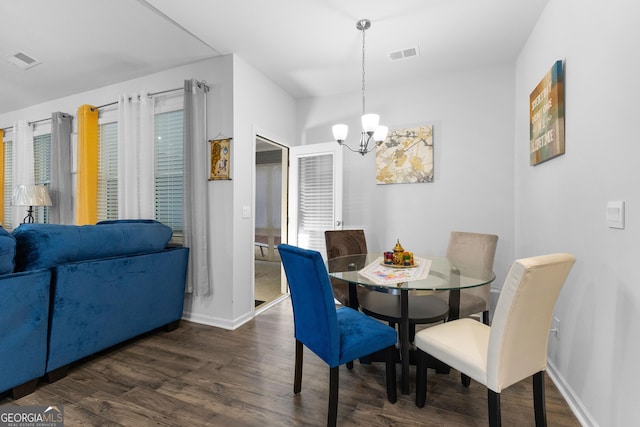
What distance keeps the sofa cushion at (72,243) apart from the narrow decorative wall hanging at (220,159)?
0.81m

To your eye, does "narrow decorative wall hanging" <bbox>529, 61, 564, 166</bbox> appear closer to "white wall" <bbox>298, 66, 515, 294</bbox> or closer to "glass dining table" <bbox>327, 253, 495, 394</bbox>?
"white wall" <bbox>298, 66, 515, 294</bbox>

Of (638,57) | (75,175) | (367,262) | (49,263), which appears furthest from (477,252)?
(75,175)

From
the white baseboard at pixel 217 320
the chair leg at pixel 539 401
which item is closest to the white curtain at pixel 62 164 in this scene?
the white baseboard at pixel 217 320

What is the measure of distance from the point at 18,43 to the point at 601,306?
5.01 metres

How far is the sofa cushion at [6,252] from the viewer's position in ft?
5.40

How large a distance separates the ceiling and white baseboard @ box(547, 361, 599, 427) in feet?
8.90

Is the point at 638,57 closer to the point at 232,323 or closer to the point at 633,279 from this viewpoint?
the point at 633,279

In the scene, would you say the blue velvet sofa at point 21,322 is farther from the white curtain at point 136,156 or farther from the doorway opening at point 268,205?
the doorway opening at point 268,205

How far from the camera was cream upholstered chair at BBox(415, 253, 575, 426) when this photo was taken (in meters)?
1.20

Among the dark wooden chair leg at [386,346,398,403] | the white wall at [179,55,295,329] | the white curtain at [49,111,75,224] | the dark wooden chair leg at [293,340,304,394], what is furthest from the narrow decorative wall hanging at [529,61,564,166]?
the white curtain at [49,111,75,224]

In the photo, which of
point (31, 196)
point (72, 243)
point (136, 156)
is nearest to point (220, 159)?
point (136, 156)

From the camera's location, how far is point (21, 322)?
5.65 ft

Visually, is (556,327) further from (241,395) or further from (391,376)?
(241,395)

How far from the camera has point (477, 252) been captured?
100 inches
